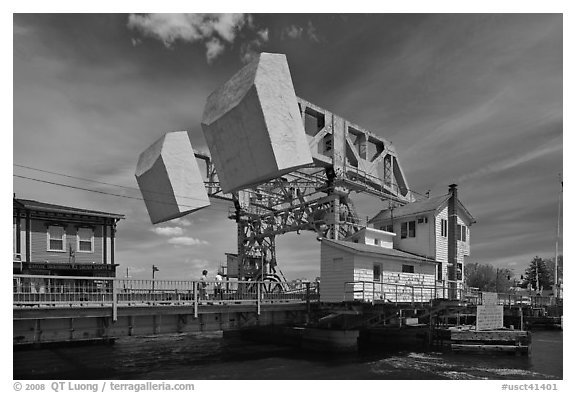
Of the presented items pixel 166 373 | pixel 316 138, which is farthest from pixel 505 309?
pixel 166 373

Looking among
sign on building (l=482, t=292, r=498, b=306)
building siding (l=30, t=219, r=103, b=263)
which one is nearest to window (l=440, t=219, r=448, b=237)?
sign on building (l=482, t=292, r=498, b=306)

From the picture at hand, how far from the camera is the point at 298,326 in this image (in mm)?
34844

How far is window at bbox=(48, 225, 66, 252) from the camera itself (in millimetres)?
35188

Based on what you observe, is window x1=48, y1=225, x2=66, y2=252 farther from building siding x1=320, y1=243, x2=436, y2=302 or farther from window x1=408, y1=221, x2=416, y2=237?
window x1=408, y1=221, x2=416, y2=237

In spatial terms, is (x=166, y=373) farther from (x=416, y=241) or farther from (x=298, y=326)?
(x=416, y=241)

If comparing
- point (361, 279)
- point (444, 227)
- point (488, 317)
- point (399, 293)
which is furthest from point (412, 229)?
point (361, 279)

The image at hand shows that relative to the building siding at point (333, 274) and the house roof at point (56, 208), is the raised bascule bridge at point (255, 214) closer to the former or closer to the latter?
the building siding at point (333, 274)

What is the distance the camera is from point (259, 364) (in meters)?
27.6

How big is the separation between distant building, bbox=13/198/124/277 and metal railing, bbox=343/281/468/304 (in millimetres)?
19109

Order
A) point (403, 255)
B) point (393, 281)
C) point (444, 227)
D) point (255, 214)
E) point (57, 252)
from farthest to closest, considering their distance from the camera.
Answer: point (255, 214), point (444, 227), point (57, 252), point (403, 255), point (393, 281)

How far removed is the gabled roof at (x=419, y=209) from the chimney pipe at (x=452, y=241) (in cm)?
72

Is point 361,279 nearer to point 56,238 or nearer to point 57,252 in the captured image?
point 57,252

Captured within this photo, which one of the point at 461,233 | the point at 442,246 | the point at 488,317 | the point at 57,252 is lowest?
the point at 488,317

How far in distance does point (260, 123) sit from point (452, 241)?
73.2ft
